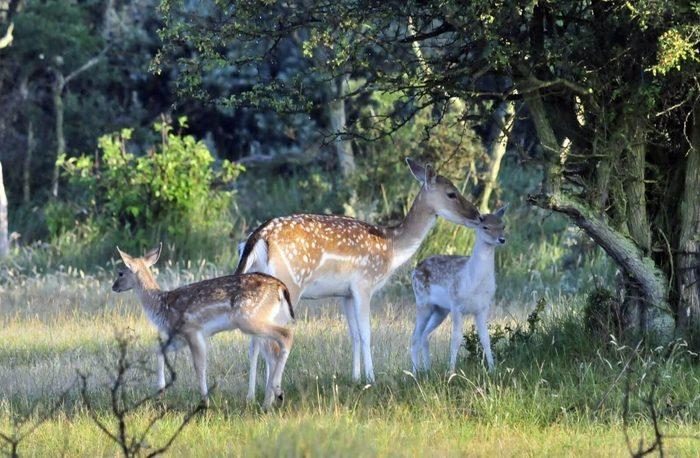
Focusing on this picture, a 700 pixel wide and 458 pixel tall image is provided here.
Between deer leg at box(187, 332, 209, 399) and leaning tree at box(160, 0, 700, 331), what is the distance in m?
1.68

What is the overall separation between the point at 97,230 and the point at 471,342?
10.4 meters

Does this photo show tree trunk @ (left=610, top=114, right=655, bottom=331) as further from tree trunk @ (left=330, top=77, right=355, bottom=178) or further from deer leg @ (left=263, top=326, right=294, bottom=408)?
tree trunk @ (left=330, top=77, right=355, bottom=178)

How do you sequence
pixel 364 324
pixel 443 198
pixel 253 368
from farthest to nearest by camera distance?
pixel 443 198 < pixel 364 324 < pixel 253 368

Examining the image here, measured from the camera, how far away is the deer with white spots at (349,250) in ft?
34.5

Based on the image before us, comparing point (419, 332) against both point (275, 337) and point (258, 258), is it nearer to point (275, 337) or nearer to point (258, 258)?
point (258, 258)

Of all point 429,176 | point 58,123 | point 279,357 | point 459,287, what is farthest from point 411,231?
point 58,123

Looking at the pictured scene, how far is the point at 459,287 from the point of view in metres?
10.8

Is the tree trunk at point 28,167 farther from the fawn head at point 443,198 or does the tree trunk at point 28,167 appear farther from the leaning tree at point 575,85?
the leaning tree at point 575,85

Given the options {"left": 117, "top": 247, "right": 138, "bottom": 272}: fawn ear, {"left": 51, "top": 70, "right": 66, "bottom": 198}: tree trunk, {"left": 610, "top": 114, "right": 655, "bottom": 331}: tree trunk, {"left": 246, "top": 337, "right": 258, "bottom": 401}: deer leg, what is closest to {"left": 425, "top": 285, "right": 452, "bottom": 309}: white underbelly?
{"left": 610, "top": 114, "right": 655, "bottom": 331}: tree trunk

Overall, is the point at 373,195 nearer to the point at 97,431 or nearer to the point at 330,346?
the point at 330,346

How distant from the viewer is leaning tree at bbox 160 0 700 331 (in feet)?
30.9

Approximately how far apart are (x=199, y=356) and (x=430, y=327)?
8.06 ft

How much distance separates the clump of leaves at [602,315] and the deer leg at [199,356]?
117 inches

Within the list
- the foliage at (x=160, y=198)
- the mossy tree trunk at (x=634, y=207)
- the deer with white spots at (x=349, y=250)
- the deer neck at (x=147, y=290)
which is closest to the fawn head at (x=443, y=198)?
the deer with white spots at (x=349, y=250)
